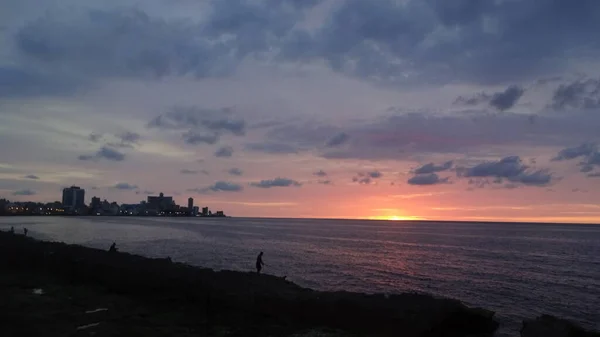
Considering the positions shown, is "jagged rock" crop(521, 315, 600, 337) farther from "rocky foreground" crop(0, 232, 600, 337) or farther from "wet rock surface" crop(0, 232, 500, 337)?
"wet rock surface" crop(0, 232, 500, 337)

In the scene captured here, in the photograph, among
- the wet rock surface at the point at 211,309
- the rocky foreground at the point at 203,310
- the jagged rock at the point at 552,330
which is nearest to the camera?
the rocky foreground at the point at 203,310

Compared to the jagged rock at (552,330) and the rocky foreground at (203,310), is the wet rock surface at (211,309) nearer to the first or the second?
the rocky foreground at (203,310)

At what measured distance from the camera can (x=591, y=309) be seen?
40094 millimetres

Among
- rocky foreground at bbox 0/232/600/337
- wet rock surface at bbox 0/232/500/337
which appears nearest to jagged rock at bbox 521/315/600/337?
rocky foreground at bbox 0/232/600/337

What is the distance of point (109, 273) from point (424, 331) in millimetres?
25657

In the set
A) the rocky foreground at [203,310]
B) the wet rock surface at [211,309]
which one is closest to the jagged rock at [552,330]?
the rocky foreground at [203,310]

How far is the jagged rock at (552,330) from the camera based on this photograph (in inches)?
896

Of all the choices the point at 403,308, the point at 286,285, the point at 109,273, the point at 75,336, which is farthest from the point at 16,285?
the point at 403,308

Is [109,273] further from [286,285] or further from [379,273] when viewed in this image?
[379,273]

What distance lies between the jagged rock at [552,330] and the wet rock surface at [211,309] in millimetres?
4191

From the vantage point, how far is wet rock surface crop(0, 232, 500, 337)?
859 inches

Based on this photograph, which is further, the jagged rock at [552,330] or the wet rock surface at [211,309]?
the jagged rock at [552,330]

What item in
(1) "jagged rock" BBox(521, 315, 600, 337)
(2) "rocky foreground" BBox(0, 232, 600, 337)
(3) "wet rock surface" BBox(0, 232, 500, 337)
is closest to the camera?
(2) "rocky foreground" BBox(0, 232, 600, 337)

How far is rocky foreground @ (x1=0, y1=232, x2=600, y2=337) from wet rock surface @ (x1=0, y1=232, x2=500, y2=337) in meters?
0.05
